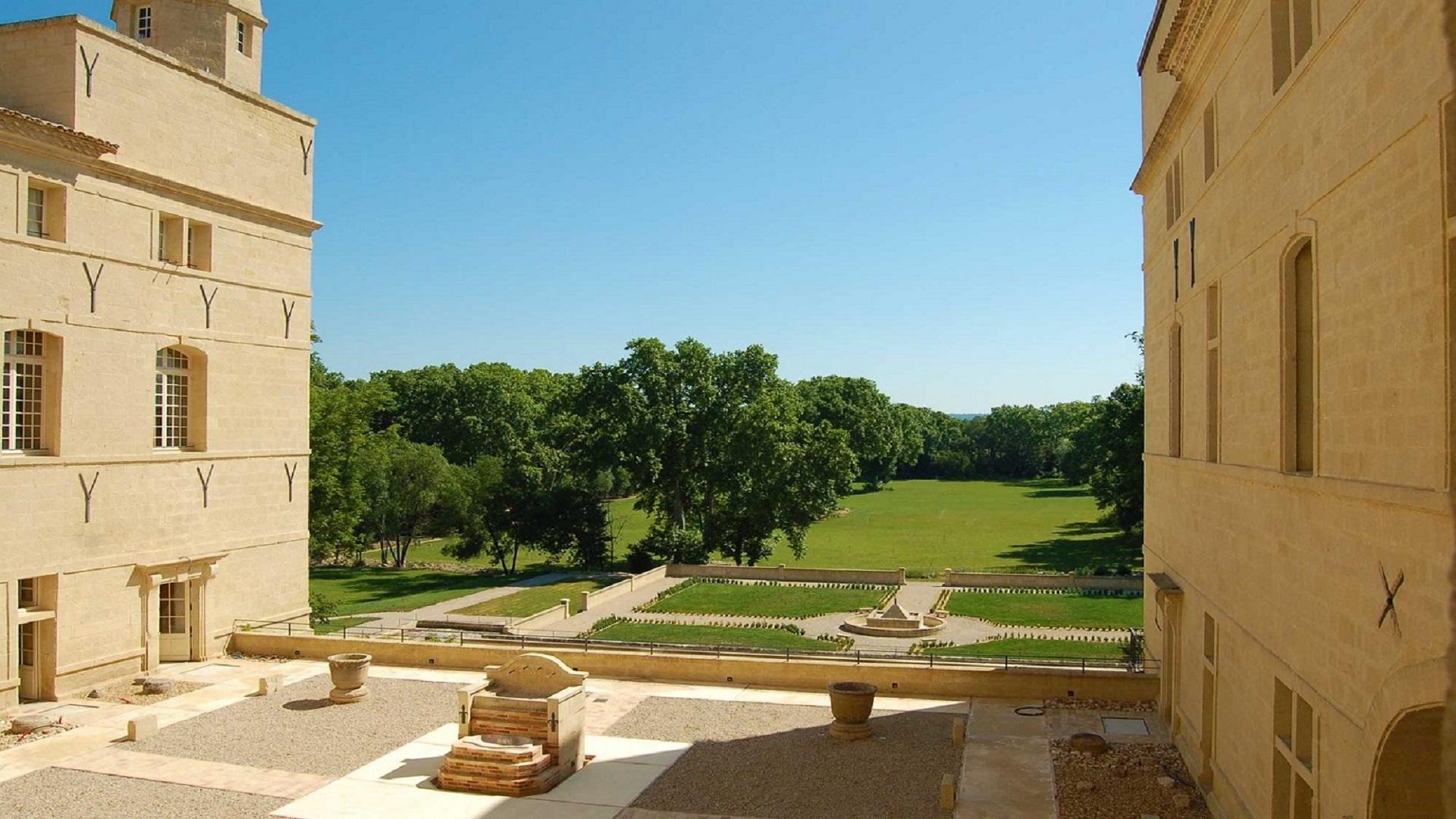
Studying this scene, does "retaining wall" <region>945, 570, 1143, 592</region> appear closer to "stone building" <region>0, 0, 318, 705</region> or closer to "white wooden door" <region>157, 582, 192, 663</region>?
"stone building" <region>0, 0, 318, 705</region>

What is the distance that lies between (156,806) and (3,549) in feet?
23.1

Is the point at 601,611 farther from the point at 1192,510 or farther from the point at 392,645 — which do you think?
the point at 1192,510

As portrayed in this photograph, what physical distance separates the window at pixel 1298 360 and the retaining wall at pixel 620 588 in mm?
31235

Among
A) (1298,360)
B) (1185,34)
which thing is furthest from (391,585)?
(1298,360)

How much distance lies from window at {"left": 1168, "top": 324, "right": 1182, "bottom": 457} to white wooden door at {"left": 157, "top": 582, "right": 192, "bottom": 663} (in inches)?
822

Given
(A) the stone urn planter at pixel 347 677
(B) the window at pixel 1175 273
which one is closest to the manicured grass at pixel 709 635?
(A) the stone urn planter at pixel 347 677

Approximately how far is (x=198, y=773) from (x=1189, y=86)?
19083mm

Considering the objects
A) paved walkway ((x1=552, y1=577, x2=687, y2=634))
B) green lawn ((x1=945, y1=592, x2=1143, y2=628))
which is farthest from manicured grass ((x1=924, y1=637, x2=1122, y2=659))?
paved walkway ((x1=552, y1=577, x2=687, y2=634))

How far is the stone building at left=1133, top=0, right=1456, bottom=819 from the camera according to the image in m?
7.00

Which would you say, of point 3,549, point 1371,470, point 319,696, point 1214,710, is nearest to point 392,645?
point 319,696

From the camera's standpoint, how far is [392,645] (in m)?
23.8

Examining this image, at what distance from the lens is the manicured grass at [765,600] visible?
126 feet

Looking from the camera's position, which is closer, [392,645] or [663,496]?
[392,645]

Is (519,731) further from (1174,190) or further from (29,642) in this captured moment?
(1174,190)
